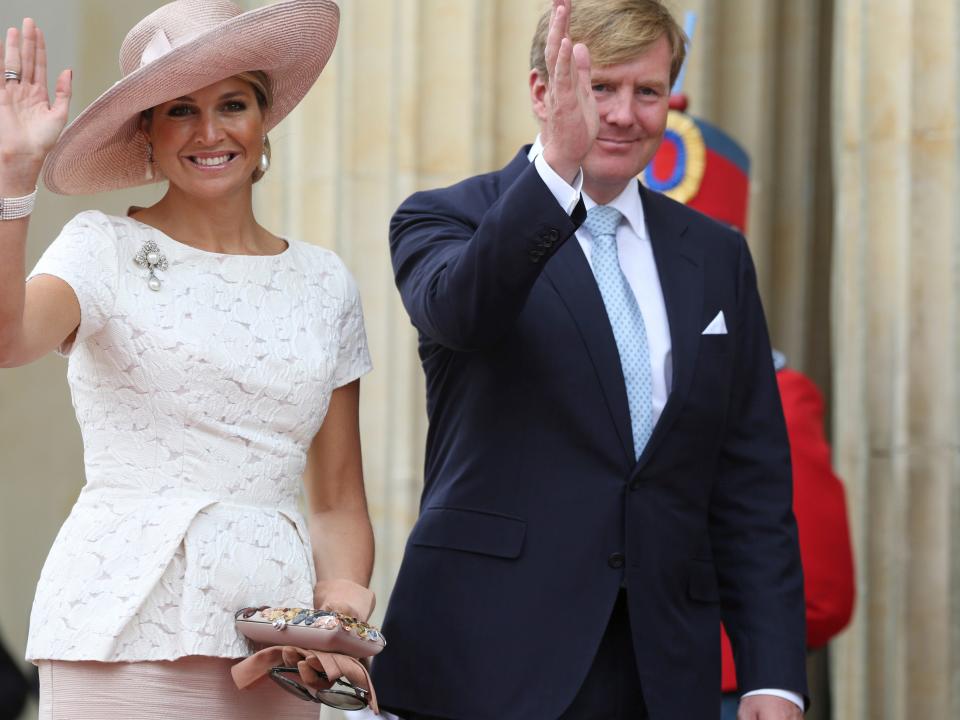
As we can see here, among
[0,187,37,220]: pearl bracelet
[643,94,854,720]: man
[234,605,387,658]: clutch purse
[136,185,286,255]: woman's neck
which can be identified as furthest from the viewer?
[643,94,854,720]: man

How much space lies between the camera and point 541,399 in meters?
2.73

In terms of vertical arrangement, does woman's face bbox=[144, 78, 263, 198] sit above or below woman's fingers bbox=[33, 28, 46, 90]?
below

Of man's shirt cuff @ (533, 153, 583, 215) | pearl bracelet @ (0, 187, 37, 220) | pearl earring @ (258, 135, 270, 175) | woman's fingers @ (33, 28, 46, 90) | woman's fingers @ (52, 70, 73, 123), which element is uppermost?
woman's fingers @ (33, 28, 46, 90)

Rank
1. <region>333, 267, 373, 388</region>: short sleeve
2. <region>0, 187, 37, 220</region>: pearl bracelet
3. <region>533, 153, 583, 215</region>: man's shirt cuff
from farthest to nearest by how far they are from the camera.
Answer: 1. <region>333, 267, 373, 388</region>: short sleeve
2. <region>533, 153, 583, 215</region>: man's shirt cuff
3. <region>0, 187, 37, 220</region>: pearl bracelet

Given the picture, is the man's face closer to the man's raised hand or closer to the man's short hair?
the man's short hair

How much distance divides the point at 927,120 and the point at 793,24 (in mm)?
1468

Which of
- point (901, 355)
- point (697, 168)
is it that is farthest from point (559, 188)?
point (901, 355)

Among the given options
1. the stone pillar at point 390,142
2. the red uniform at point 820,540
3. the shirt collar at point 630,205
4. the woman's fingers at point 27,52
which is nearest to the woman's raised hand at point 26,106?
the woman's fingers at point 27,52

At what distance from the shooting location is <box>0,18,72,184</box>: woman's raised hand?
2.28 metres

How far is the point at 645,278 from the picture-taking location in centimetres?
290

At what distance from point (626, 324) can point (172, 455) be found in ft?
2.57

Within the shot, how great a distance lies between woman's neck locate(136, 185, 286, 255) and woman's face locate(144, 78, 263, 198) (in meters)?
0.03

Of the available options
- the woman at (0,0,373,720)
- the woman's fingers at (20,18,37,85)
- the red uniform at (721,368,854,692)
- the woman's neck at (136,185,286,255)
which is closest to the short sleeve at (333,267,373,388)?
the woman at (0,0,373,720)

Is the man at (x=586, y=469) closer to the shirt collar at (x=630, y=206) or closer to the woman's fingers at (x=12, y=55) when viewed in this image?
the shirt collar at (x=630, y=206)
